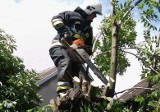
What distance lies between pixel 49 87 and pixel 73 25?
13.2 metres

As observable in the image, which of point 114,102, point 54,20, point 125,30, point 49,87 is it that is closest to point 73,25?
Result: point 54,20

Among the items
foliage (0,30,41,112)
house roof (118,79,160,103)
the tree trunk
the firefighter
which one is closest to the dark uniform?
the firefighter

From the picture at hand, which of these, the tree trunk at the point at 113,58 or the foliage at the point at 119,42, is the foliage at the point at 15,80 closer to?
the foliage at the point at 119,42

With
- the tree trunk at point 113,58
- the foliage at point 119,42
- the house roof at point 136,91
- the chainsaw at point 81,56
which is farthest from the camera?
the foliage at point 119,42

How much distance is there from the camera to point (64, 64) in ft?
16.1

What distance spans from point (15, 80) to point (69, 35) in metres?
4.66

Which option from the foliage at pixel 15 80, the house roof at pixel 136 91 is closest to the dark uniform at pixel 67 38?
the house roof at pixel 136 91

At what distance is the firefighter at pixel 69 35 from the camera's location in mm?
4883

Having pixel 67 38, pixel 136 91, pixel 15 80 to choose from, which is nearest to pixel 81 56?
pixel 67 38

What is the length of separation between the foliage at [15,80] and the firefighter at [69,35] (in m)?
3.78

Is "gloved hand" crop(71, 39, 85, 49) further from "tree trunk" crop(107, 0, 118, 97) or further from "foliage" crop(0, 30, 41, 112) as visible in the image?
"foliage" crop(0, 30, 41, 112)

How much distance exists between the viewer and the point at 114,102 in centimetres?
412

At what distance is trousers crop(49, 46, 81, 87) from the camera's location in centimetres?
486

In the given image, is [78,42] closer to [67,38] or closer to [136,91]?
[67,38]
